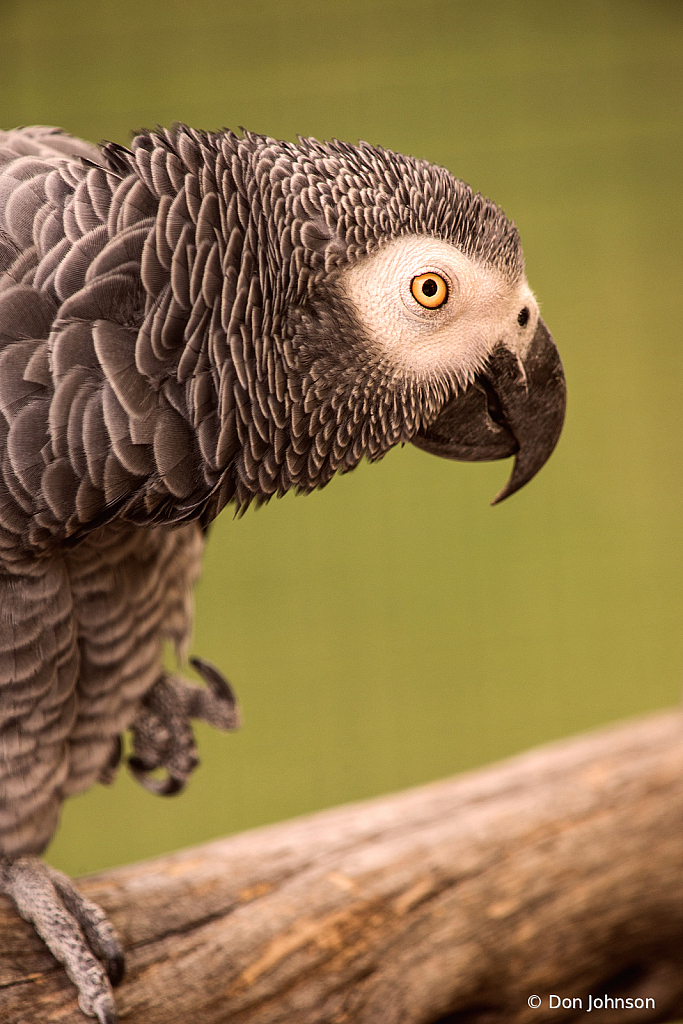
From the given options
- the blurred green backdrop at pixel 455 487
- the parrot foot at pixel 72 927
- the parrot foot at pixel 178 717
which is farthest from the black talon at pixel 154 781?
the blurred green backdrop at pixel 455 487

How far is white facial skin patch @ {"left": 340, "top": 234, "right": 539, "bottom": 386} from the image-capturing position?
0.78 metres

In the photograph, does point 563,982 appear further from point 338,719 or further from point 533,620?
point 533,620

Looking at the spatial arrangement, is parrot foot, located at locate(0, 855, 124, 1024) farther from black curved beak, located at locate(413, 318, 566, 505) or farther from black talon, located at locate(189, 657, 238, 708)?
black curved beak, located at locate(413, 318, 566, 505)

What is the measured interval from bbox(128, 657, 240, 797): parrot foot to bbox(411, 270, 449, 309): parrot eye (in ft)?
2.24

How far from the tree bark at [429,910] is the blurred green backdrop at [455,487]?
0.96m

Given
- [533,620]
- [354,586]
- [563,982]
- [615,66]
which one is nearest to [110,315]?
[563,982]

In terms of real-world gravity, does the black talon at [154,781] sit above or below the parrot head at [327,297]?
below

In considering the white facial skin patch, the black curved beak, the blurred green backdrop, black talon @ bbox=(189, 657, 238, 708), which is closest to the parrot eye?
the white facial skin patch

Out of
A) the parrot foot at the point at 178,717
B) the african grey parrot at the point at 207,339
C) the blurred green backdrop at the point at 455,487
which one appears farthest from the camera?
the blurred green backdrop at the point at 455,487

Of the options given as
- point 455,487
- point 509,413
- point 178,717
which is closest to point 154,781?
point 178,717

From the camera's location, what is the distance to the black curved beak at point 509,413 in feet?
2.93

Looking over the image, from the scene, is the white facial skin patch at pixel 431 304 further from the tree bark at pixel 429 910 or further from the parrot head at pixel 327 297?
the tree bark at pixel 429 910

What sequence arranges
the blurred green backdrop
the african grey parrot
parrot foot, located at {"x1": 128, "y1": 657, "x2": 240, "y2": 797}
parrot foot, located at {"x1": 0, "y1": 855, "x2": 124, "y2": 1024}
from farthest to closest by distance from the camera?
1. the blurred green backdrop
2. parrot foot, located at {"x1": 128, "y1": 657, "x2": 240, "y2": 797}
3. parrot foot, located at {"x1": 0, "y1": 855, "x2": 124, "y2": 1024}
4. the african grey parrot

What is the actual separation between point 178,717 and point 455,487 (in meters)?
1.36
